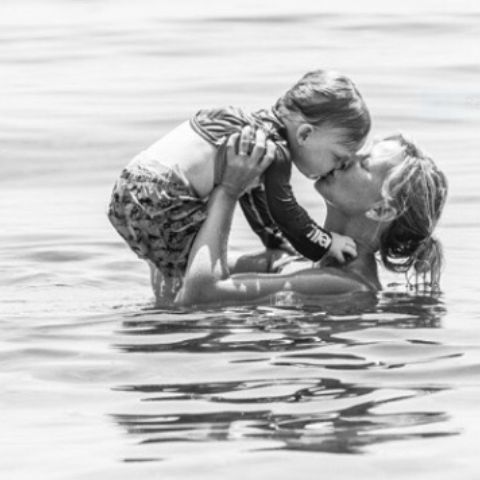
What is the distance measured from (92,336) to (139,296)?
123cm

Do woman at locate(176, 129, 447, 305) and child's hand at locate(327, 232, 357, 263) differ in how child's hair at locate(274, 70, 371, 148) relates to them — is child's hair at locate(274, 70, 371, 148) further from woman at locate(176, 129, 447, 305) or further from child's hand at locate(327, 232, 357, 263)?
child's hand at locate(327, 232, 357, 263)

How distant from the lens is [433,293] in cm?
818

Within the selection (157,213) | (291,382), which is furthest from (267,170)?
(291,382)

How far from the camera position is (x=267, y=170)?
739cm

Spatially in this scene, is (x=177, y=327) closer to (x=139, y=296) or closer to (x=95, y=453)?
(x=139, y=296)

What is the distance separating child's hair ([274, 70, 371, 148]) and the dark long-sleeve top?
0.14m

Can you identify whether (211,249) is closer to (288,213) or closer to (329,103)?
(288,213)

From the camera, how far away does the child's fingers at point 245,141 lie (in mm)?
7320

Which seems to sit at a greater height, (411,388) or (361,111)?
(361,111)

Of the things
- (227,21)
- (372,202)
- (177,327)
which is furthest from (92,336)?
(227,21)

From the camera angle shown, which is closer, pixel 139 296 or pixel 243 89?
pixel 139 296

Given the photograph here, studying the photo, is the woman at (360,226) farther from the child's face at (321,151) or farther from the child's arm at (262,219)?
the child's arm at (262,219)

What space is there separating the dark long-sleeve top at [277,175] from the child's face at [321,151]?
77mm

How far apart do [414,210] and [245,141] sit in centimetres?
86
